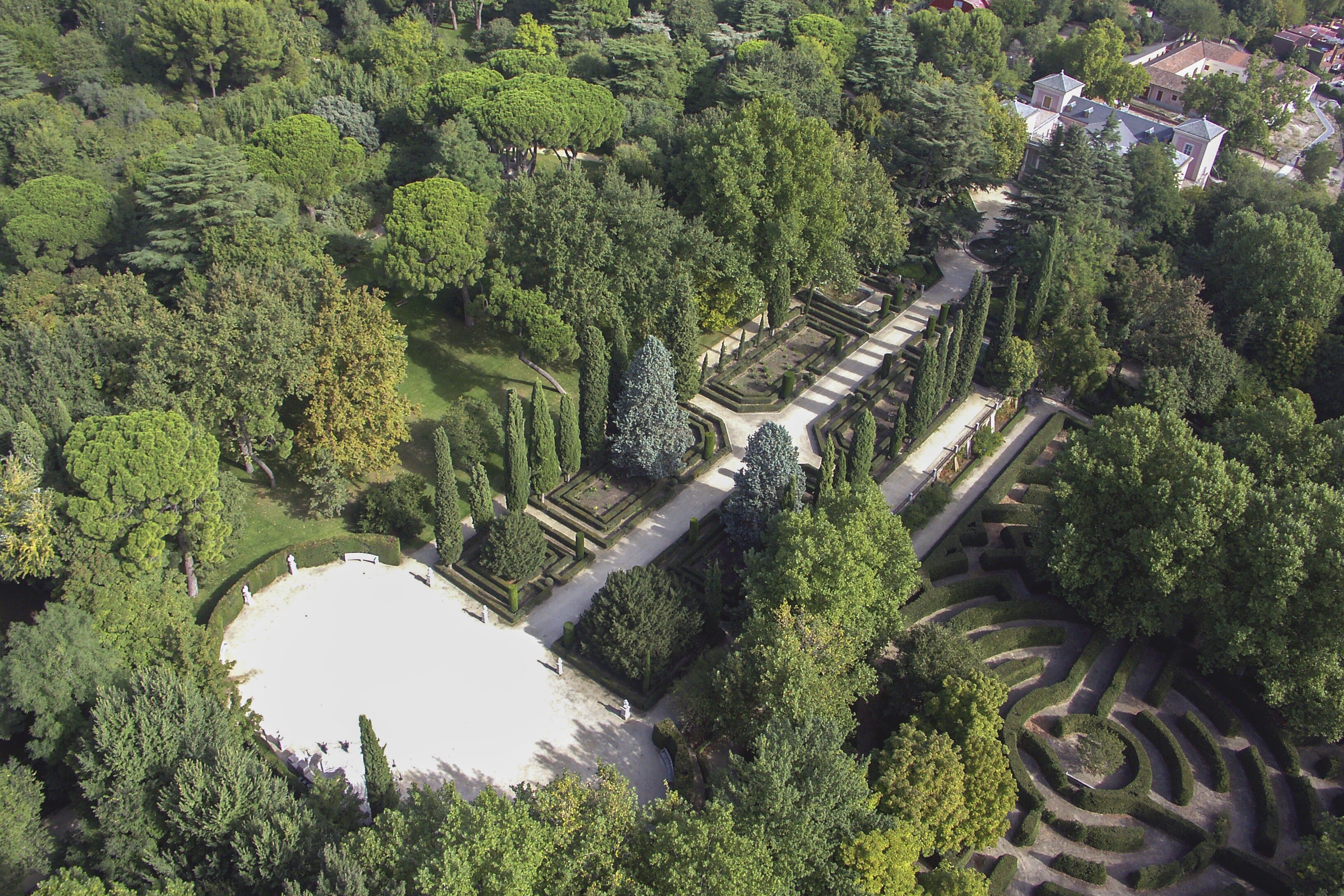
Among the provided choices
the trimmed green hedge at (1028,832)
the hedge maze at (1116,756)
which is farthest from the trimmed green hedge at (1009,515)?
the trimmed green hedge at (1028,832)

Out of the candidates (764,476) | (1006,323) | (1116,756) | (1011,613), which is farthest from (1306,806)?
(1006,323)

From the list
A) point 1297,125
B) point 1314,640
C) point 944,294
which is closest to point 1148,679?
point 1314,640

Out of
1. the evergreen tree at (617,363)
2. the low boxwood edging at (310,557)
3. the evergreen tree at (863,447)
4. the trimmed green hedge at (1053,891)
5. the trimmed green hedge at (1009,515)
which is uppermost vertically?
the evergreen tree at (617,363)

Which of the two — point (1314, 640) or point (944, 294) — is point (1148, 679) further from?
point (944, 294)

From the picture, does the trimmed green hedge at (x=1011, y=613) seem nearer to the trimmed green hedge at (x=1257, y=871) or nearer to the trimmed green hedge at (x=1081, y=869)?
the trimmed green hedge at (x=1081, y=869)

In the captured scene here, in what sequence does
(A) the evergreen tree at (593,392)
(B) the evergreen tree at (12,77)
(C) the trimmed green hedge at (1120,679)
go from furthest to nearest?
(B) the evergreen tree at (12,77), (A) the evergreen tree at (593,392), (C) the trimmed green hedge at (1120,679)

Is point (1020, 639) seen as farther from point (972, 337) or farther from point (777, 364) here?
point (777, 364)
